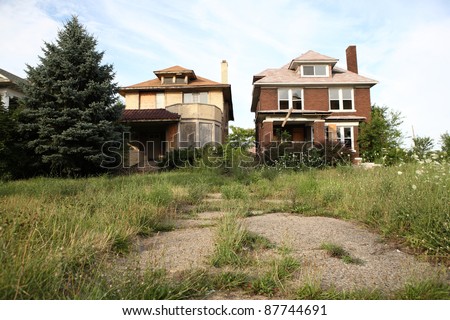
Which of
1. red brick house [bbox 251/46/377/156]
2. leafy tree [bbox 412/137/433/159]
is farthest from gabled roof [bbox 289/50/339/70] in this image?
leafy tree [bbox 412/137/433/159]

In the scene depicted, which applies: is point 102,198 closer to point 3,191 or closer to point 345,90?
point 3,191

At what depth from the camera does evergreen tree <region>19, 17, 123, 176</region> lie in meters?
12.9

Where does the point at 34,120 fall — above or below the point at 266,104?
below

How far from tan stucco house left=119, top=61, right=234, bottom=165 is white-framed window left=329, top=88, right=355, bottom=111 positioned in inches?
331

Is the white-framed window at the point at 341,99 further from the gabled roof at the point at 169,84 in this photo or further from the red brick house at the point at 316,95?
the gabled roof at the point at 169,84

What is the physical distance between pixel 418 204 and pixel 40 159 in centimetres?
1382

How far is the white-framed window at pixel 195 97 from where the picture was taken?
25812mm

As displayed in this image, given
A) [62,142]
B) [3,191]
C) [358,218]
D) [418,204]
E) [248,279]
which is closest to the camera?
[248,279]

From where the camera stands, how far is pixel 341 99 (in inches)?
971

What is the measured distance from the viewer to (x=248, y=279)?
2.74 m

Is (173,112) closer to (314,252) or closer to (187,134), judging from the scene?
(187,134)

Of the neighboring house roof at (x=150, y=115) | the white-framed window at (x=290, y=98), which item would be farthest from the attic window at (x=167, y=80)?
the white-framed window at (x=290, y=98)

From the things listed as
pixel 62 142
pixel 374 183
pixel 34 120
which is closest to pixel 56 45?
pixel 34 120
